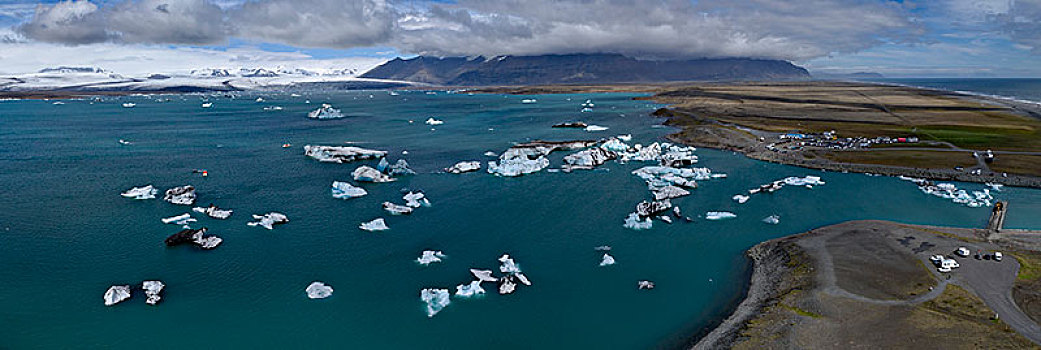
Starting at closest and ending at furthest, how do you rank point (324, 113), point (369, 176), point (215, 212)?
point (215, 212)
point (369, 176)
point (324, 113)

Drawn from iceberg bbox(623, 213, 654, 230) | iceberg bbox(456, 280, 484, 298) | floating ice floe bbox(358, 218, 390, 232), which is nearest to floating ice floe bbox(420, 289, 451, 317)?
iceberg bbox(456, 280, 484, 298)

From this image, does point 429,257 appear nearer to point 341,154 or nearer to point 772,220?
point 772,220

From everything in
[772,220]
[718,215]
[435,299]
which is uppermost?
[718,215]

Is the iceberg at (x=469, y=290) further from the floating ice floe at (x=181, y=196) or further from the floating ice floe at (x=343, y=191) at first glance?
the floating ice floe at (x=181, y=196)

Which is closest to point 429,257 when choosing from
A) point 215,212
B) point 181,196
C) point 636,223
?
point 636,223

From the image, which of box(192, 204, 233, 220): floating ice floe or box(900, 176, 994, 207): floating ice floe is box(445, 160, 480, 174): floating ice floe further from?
box(900, 176, 994, 207): floating ice floe

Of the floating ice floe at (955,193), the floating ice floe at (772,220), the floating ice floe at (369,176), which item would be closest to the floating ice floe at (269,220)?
the floating ice floe at (369,176)
